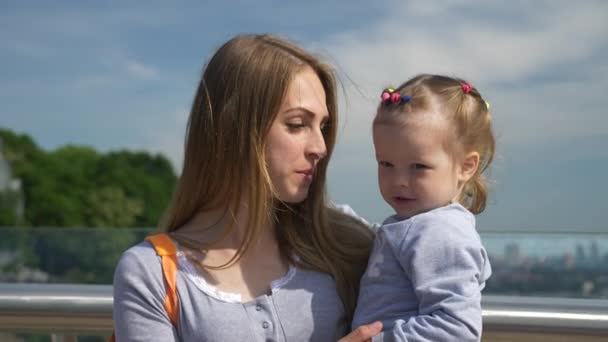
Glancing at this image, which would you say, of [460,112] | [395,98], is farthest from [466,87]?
[395,98]

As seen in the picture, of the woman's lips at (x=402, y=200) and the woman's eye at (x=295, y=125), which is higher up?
the woman's eye at (x=295, y=125)

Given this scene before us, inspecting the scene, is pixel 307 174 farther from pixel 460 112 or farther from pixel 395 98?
pixel 460 112

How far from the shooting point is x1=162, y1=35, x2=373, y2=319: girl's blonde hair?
8.73 ft

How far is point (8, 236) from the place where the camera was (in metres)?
6.93

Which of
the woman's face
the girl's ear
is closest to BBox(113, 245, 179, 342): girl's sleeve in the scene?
the woman's face

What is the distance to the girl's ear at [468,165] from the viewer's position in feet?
8.62

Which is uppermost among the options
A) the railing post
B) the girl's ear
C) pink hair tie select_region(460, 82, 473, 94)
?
pink hair tie select_region(460, 82, 473, 94)

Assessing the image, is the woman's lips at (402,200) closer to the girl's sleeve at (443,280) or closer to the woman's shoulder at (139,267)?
the girl's sleeve at (443,280)

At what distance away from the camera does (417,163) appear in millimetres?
2541

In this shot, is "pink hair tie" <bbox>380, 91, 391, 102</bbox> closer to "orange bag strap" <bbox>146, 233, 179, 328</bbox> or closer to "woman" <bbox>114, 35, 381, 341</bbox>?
"woman" <bbox>114, 35, 381, 341</bbox>

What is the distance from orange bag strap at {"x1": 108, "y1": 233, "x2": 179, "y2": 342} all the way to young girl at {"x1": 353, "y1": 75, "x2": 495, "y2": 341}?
539 millimetres

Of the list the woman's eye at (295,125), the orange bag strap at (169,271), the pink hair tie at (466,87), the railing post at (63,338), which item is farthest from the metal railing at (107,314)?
the woman's eye at (295,125)

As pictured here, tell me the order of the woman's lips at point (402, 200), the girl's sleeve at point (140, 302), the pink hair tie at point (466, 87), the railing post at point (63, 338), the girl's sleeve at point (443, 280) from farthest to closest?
the railing post at point (63, 338) → the pink hair tie at point (466, 87) → the woman's lips at point (402, 200) → the girl's sleeve at point (140, 302) → the girl's sleeve at point (443, 280)

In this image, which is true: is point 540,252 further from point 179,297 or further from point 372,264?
point 179,297
